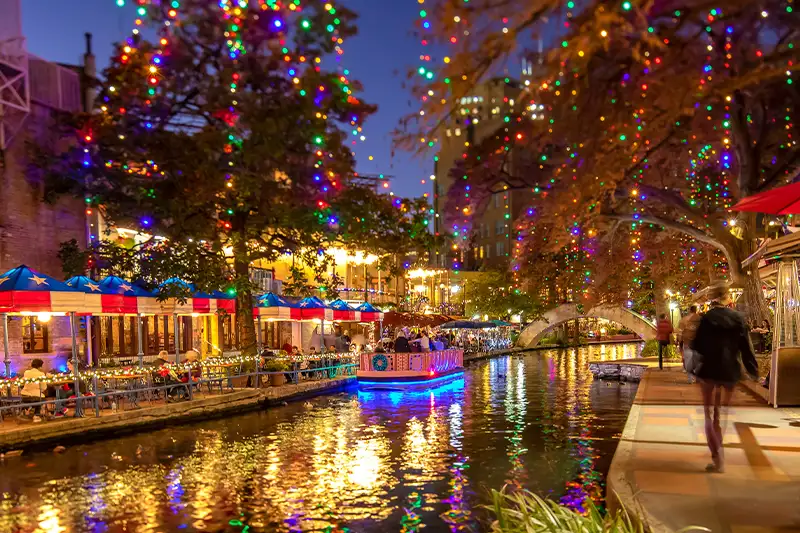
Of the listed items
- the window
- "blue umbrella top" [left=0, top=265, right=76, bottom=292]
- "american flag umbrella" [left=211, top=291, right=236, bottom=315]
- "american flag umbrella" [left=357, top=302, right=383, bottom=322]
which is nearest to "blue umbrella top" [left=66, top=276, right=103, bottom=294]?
"blue umbrella top" [left=0, top=265, right=76, bottom=292]

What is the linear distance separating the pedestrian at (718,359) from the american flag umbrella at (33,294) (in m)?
12.4

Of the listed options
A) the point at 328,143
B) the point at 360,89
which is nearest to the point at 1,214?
the point at 328,143

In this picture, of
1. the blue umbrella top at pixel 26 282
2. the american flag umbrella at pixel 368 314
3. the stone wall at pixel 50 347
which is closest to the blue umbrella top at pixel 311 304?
the american flag umbrella at pixel 368 314

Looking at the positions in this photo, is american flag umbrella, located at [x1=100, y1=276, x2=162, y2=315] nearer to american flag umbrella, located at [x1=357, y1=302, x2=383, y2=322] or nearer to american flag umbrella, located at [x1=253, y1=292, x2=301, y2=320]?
american flag umbrella, located at [x1=253, y1=292, x2=301, y2=320]

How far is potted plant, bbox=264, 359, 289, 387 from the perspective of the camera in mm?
23000

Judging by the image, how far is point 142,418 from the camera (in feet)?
53.6

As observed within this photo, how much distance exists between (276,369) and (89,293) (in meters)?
8.60

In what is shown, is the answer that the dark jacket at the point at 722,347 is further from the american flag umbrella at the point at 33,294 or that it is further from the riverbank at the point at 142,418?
the american flag umbrella at the point at 33,294

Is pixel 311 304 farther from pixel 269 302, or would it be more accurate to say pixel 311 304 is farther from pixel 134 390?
pixel 134 390

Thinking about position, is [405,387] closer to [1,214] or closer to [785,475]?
[1,214]

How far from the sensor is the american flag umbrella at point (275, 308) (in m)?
25.3

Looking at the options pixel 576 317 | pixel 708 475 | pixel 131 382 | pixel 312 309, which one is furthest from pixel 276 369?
pixel 576 317

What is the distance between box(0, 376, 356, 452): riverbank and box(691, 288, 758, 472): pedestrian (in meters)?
12.0

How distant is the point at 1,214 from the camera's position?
1842 cm
